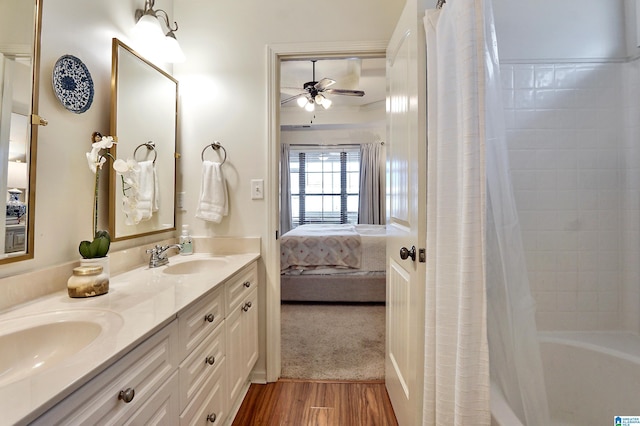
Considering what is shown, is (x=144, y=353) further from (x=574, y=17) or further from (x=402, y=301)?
(x=574, y=17)

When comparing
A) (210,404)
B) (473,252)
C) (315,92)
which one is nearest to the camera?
(473,252)

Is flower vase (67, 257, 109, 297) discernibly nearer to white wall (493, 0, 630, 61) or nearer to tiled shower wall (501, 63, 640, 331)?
tiled shower wall (501, 63, 640, 331)

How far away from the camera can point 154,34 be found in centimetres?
154

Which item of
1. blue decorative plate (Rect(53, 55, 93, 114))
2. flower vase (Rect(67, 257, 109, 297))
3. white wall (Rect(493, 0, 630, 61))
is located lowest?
flower vase (Rect(67, 257, 109, 297))

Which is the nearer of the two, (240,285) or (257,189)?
(240,285)

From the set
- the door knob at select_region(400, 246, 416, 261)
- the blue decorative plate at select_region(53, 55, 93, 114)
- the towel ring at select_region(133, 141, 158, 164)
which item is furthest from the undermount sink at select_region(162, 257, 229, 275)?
the door knob at select_region(400, 246, 416, 261)

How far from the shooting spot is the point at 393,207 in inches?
63.2

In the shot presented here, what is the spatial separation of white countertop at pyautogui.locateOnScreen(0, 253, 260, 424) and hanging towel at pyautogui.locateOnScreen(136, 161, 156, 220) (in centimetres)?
31

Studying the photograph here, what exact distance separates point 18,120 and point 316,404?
72.2 inches

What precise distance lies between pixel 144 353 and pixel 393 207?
1294 mm

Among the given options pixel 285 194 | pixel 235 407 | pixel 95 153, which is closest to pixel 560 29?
pixel 95 153

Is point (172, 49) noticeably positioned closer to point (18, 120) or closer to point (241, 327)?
point (18, 120)

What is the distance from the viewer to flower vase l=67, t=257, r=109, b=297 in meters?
0.98

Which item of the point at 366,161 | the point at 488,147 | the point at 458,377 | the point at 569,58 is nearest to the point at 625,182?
the point at 569,58
